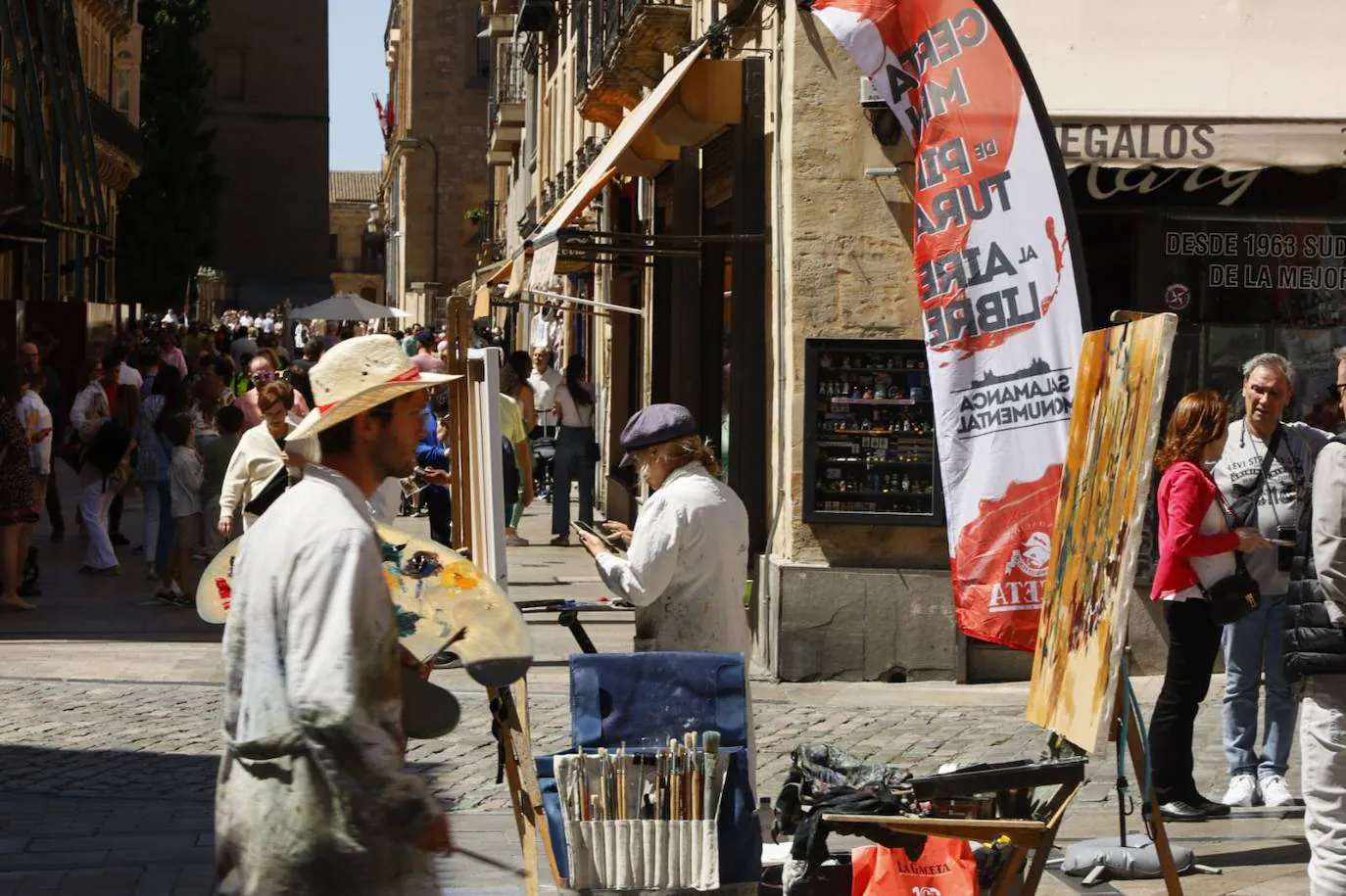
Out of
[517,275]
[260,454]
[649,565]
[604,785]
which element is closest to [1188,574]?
[649,565]

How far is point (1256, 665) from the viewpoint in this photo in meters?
8.54

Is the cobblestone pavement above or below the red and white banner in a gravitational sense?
below

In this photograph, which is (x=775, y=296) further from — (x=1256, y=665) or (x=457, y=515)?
(x=457, y=515)

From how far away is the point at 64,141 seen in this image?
942 inches

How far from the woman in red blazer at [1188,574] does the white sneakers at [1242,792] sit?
0.14 meters

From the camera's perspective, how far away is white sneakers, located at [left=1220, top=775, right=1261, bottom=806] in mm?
8430

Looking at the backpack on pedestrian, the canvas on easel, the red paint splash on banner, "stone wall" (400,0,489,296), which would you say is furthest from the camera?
"stone wall" (400,0,489,296)

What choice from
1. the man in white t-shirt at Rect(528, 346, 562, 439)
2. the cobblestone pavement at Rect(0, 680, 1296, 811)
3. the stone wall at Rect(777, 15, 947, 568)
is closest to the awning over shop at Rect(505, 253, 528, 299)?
the stone wall at Rect(777, 15, 947, 568)

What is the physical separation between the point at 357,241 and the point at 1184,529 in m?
136

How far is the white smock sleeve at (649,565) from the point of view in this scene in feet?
Result: 21.8

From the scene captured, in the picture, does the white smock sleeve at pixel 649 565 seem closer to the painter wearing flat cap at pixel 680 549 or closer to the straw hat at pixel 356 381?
the painter wearing flat cap at pixel 680 549

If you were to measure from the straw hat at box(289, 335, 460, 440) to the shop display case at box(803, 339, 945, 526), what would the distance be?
749 cm

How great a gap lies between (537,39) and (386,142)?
2495 inches

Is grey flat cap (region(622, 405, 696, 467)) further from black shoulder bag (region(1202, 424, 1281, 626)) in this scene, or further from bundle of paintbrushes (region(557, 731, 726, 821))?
black shoulder bag (region(1202, 424, 1281, 626))
